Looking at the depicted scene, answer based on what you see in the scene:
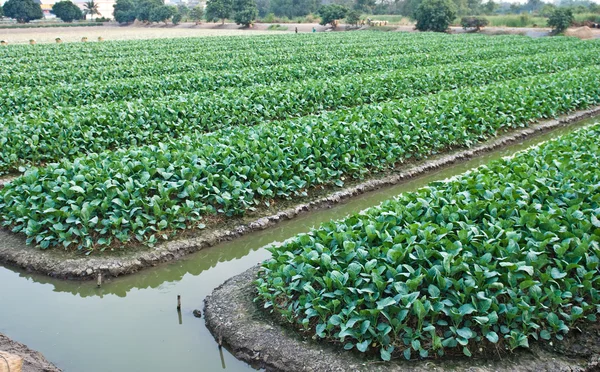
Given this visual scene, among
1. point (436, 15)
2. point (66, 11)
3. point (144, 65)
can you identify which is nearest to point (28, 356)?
point (144, 65)

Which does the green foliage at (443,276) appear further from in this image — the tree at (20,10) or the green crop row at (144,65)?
the tree at (20,10)

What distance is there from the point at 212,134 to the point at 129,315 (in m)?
4.21

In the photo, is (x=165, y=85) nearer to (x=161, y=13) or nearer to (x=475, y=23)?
(x=475, y=23)

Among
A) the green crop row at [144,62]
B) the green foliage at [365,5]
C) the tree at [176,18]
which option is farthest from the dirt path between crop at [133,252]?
the green foliage at [365,5]

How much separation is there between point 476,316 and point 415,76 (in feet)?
39.6

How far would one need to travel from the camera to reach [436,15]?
47750 mm

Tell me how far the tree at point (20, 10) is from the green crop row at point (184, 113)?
233 ft

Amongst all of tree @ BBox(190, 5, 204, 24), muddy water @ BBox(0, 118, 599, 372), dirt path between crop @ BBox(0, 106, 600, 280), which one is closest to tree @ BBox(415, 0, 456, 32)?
tree @ BBox(190, 5, 204, 24)

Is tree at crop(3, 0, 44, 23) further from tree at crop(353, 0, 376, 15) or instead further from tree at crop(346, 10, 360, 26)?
tree at crop(346, 10, 360, 26)

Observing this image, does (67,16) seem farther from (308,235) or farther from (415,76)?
(308,235)

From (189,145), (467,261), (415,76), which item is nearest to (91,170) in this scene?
(189,145)

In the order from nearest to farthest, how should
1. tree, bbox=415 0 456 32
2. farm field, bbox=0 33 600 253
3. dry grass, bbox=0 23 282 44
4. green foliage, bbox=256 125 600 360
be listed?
green foliage, bbox=256 125 600 360
farm field, bbox=0 33 600 253
dry grass, bbox=0 23 282 44
tree, bbox=415 0 456 32

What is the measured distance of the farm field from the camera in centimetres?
659

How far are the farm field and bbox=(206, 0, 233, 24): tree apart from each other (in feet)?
168
